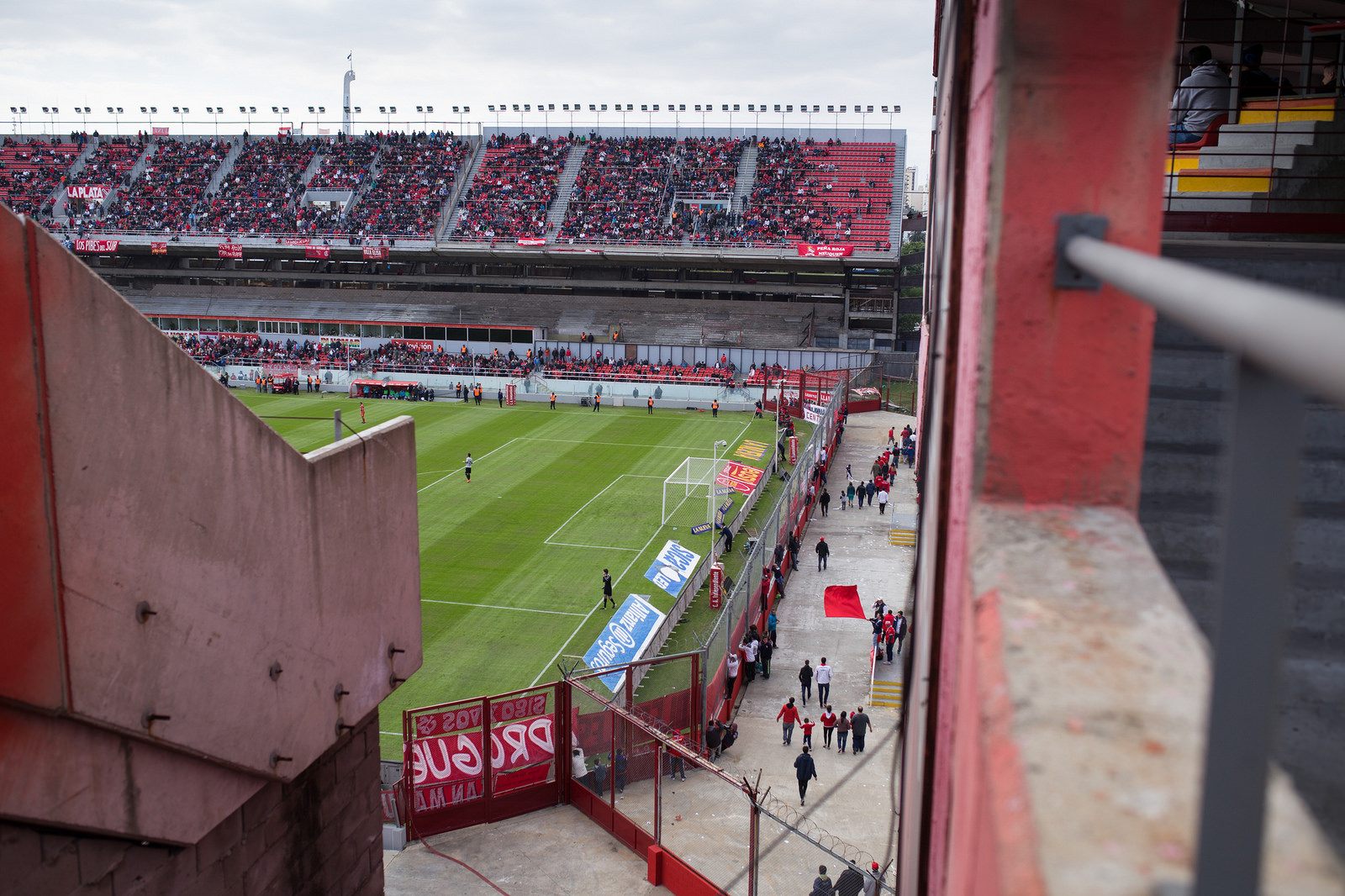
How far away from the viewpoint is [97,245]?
70375mm

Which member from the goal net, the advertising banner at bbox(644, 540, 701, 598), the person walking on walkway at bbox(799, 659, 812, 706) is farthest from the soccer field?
the person walking on walkway at bbox(799, 659, 812, 706)

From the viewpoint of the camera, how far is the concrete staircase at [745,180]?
7088 centimetres

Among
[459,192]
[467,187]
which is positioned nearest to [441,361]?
[459,192]

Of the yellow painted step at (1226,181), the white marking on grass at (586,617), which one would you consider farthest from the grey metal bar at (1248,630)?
the white marking on grass at (586,617)

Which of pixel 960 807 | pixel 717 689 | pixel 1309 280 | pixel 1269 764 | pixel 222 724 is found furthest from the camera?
pixel 717 689

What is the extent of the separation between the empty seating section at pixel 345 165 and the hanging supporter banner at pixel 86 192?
1496 cm

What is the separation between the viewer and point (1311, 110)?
7.75m

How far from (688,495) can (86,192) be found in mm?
63575

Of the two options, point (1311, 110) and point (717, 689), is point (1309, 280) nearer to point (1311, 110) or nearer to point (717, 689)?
point (1311, 110)

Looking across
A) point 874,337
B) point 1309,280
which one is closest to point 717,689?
point 1309,280

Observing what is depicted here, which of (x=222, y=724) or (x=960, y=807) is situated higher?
(x=960, y=807)

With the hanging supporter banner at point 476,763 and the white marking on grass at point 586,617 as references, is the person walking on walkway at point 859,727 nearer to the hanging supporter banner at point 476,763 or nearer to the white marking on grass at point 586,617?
the white marking on grass at point 586,617

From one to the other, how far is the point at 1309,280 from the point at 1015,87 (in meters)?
3.07

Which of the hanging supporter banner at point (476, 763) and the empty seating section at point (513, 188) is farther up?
the empty seating section at point (513, 188)
